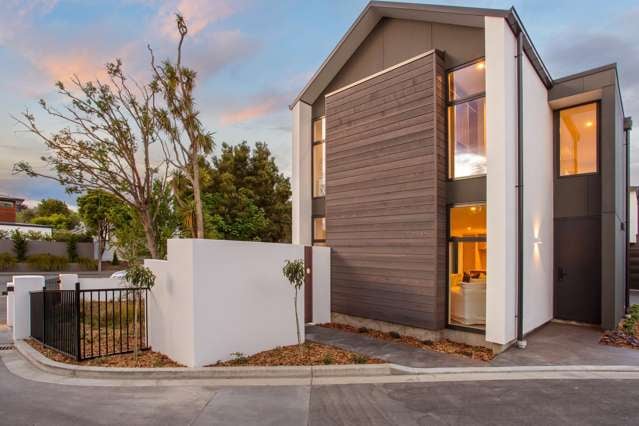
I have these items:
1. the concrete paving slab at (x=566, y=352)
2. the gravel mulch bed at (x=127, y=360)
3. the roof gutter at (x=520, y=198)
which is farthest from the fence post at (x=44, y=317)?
the roof gutter at (x=520, y=198)

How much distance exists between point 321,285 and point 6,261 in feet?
87.0

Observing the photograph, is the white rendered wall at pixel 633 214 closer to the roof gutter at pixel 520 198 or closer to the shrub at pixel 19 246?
the roof gutter at pixel 520 198

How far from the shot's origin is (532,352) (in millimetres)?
6215

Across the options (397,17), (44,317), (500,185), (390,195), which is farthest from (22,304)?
(397,17)

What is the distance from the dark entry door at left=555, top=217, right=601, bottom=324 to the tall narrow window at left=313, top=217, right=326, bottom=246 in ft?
19.6

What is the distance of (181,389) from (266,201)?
1878 centimetres

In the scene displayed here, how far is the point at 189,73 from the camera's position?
29.2 feet

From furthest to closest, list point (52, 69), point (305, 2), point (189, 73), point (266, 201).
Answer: point (266, 201)
point (305, 2)
point (52, 69)
point (189, 73)

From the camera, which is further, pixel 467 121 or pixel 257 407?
pixel 467 121

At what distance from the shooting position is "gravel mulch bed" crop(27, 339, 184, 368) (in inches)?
217

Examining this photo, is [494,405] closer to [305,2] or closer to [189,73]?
[189,73]

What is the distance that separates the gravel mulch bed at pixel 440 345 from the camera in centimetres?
614

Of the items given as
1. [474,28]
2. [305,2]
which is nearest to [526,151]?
[474,28]

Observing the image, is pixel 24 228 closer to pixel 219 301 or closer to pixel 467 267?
pixel 219 301
